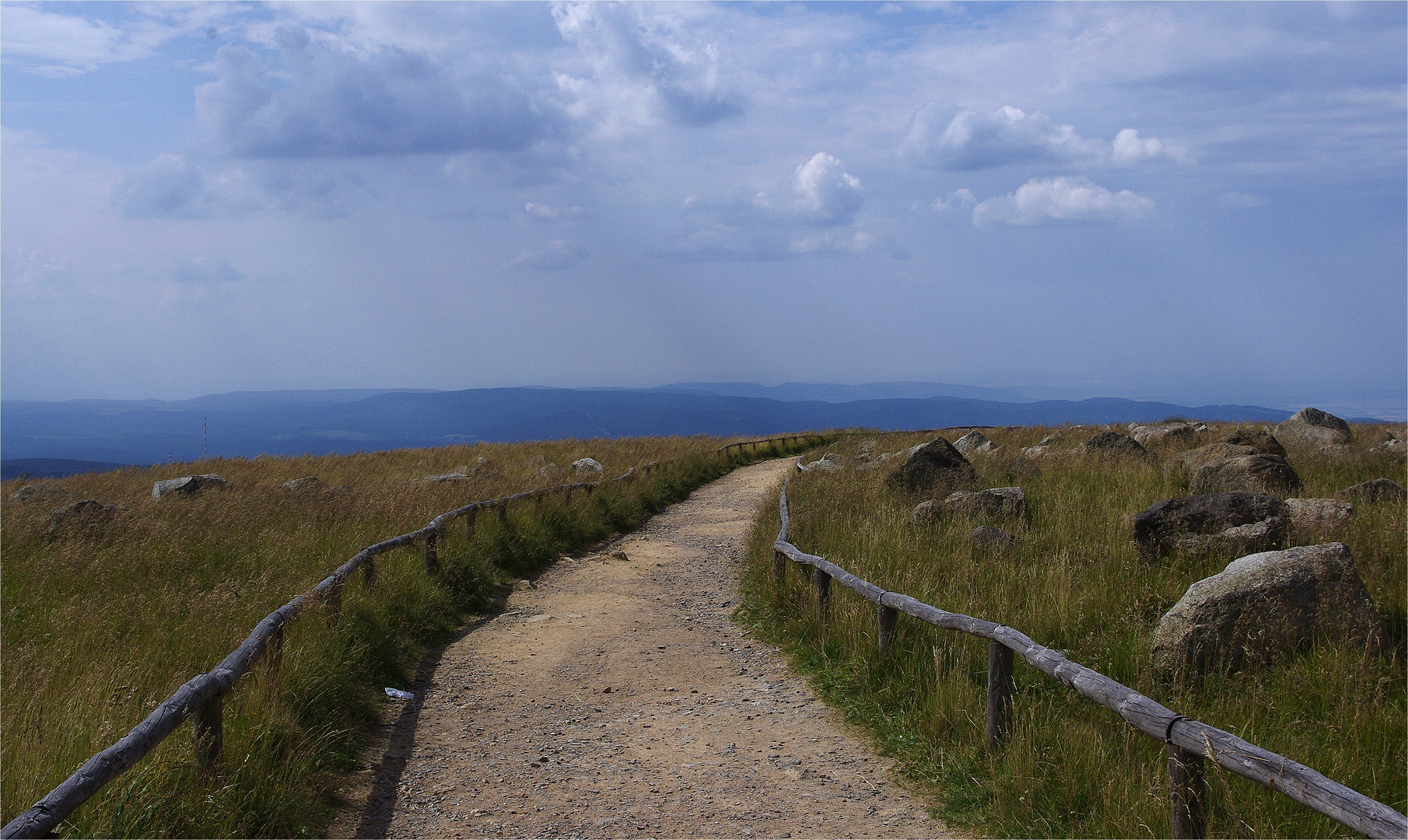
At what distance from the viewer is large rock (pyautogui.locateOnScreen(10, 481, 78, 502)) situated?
1478 cm

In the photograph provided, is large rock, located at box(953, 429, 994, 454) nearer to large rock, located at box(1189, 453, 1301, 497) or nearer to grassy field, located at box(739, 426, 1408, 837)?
large rock, located at box(1189, 453, 1301, 497)

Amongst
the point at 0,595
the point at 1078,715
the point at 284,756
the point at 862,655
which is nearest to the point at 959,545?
the point at 862,655

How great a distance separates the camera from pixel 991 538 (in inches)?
380

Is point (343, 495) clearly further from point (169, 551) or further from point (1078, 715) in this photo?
point (1078, 715)

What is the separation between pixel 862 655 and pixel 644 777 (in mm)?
2316

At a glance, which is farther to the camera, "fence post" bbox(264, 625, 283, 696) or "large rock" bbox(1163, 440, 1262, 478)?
"large rock" bbox(1163, 440, 1262, 478)

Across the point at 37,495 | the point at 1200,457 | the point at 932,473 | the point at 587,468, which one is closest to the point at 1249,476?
the point at 1200,457

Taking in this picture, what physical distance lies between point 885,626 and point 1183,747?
3160 millimetres

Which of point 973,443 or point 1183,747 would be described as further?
point 973,443

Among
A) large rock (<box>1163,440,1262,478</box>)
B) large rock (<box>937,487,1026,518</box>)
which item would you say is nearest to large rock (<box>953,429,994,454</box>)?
large rock (<box>1163,440,1262,478</box>)

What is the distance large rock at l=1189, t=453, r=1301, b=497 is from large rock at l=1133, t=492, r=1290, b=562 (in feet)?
9.29

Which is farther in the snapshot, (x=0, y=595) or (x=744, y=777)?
(x=0, y=595)

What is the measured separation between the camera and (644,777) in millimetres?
5512

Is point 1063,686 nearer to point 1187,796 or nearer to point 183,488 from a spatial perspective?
point 1187,796
